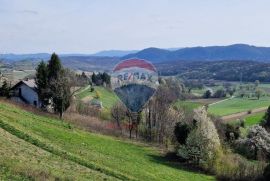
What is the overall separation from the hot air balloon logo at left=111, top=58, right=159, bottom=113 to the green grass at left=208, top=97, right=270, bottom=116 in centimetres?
7343

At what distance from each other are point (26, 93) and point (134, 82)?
37.1 metres

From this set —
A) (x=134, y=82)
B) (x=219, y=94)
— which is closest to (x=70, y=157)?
(x=134, y=82)

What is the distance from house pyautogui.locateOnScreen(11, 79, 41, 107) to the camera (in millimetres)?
71450

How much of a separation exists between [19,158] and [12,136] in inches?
228

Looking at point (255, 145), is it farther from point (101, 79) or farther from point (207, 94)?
point (207, 94)

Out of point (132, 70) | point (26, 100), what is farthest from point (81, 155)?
point (26, 100)

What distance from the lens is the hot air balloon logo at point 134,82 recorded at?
4031 cm

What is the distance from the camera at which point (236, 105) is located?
437 feet

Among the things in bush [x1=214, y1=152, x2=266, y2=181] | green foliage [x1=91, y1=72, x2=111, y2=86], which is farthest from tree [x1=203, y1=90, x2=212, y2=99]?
bush [x1=214, y1=152, x2=266, y2=181]

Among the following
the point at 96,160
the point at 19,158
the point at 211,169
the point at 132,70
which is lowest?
the point at 211,169

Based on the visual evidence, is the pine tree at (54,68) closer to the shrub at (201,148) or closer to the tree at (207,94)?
the shrub at (201,148)

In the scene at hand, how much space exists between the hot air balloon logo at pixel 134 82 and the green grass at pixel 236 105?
241ft

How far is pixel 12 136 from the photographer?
2841cm

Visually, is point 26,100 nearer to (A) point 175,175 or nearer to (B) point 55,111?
(B) point 55,111
